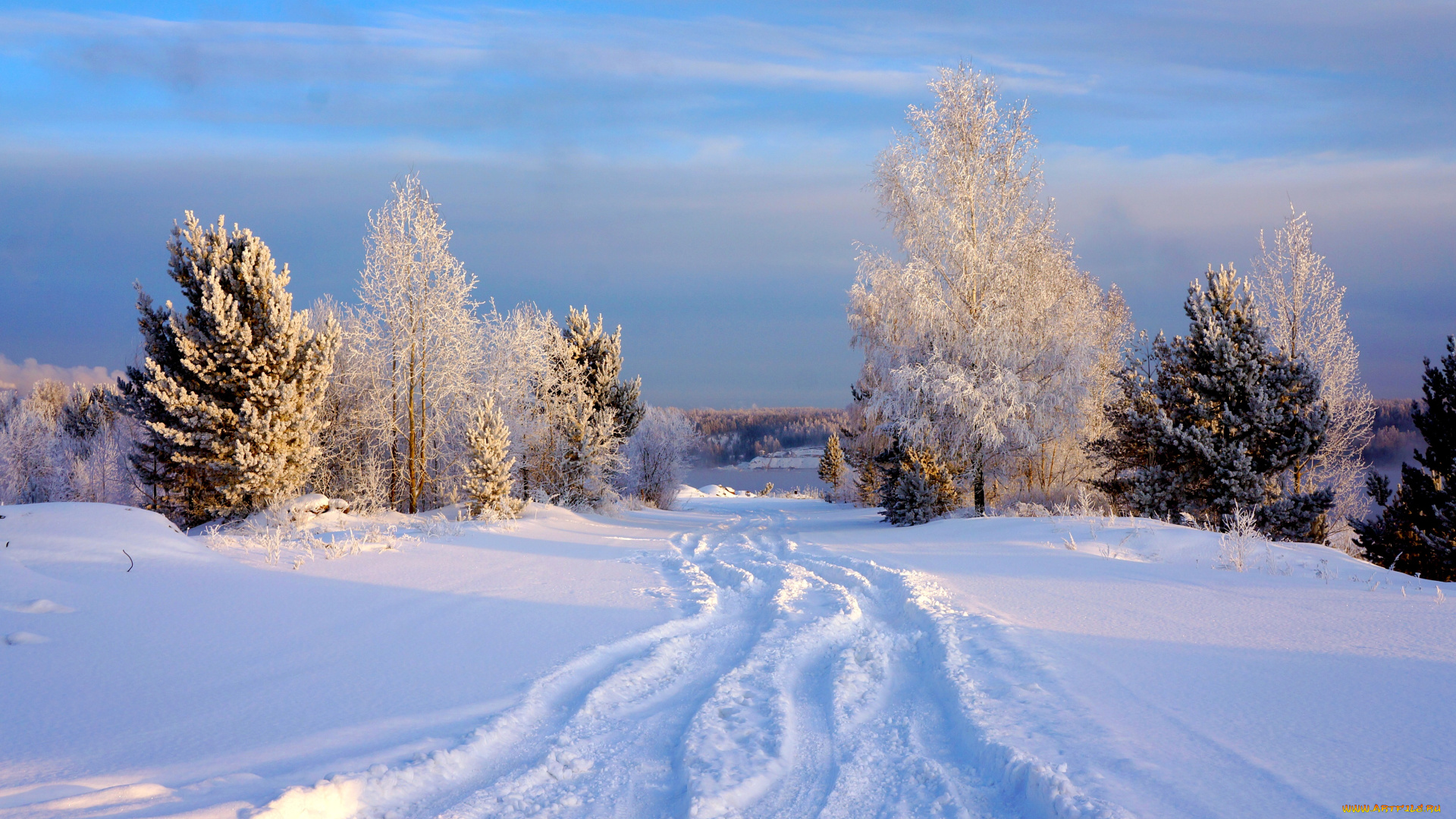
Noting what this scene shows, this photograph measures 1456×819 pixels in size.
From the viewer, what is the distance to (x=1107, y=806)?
2729mm

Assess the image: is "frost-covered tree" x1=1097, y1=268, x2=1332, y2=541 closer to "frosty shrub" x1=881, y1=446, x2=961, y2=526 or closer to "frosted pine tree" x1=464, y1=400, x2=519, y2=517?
"frosty shrub" x1=881, y1=446, x2=961, y2=526

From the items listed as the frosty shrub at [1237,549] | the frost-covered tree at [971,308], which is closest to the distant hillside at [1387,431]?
the frost-covered tree at [971,308]

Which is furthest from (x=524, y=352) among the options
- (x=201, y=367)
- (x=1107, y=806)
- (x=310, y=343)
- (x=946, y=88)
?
(x=1107, y=806)

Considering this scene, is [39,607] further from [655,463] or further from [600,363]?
[655,463]

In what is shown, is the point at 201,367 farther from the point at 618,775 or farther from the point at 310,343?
the point at 618,775

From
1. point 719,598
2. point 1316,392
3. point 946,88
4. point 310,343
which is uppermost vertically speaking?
point 946,88

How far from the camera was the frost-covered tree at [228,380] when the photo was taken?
13.8m

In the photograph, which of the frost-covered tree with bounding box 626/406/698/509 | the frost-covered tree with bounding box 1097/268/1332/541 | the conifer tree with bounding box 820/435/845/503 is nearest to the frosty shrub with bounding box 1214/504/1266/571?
the frost-covered tree with bounding box 1097/268/1332/541

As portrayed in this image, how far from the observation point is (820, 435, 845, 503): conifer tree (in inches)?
1865

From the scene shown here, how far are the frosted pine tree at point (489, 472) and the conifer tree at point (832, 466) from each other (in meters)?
29.9

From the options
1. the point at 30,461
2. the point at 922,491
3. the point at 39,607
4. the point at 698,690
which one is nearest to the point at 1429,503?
the point at 922,491

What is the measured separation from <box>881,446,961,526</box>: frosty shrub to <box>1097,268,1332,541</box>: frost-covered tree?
4032mm

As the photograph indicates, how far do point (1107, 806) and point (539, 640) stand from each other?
4.12 m

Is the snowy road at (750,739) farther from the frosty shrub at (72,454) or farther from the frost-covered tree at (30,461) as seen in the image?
the frost-covered tree at (30,461)
